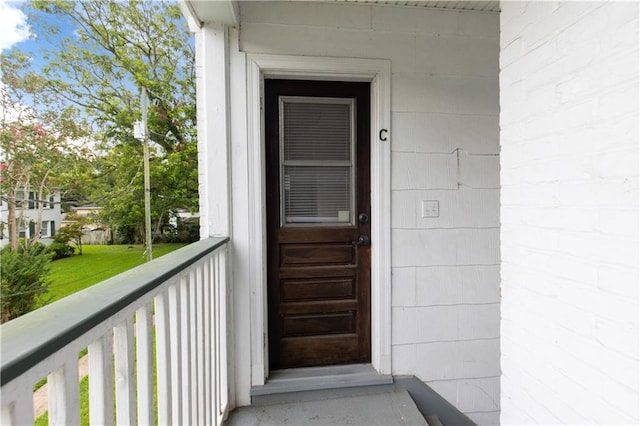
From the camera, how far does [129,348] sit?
802 millimetres

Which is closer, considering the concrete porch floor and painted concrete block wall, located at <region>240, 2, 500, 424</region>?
the concrete porch floor

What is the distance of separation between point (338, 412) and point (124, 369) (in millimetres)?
1514

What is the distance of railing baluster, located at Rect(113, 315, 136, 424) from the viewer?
0.78 meters

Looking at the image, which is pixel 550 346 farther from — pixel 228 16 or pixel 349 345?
pixel 228 16

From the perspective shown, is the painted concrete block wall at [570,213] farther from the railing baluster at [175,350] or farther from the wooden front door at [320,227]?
the railing baluster at [175,350]

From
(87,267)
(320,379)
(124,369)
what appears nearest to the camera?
(124,369)

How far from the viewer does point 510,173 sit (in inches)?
50.2

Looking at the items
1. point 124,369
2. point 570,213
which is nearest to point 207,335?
point 124,369

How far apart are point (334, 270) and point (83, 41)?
3454mm

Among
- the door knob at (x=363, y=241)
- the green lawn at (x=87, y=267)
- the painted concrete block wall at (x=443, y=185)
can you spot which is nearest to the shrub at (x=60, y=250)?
the green lawn at (x=87, y=267)

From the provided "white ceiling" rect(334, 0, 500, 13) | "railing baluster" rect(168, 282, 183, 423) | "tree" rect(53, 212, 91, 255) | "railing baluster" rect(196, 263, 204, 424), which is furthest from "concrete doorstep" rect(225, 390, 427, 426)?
"white ceiling" rect(334, 0, 500, 13)

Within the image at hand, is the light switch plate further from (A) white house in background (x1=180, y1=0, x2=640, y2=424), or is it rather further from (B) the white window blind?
(B) the white window blind

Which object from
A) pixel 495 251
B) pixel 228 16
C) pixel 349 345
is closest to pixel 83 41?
pixel 228 16

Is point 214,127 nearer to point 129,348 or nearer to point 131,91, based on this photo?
point 129,348
